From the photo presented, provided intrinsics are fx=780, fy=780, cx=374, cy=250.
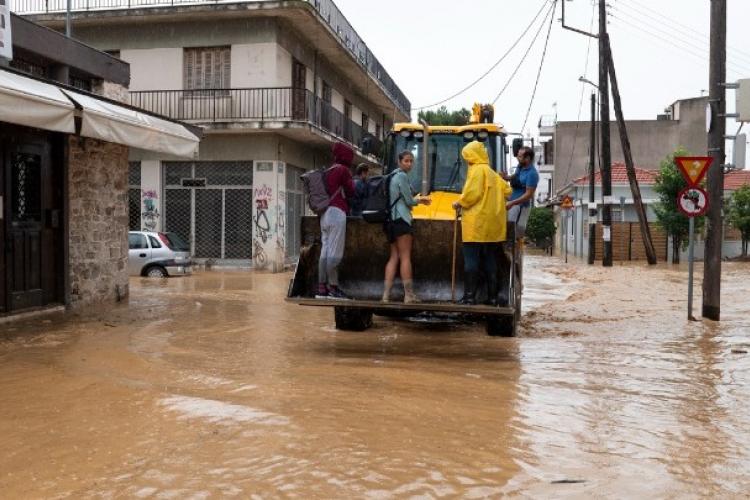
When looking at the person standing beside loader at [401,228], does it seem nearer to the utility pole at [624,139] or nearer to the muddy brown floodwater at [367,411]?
the muddy brown floodwater at [367,411]

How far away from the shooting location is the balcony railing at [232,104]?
76.1ft

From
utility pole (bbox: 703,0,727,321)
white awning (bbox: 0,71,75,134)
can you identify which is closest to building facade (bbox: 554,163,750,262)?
utility pole (bbox: 703,0,727,321)

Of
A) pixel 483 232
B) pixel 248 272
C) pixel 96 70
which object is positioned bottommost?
pixel 248 272

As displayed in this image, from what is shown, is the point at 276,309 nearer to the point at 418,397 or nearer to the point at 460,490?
the point at 418,397

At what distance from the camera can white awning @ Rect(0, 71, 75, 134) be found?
311 inches

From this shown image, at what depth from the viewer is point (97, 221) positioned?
40.6 feet

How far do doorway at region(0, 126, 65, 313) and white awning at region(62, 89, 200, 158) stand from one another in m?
1.29

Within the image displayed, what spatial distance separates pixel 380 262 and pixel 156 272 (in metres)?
11.8

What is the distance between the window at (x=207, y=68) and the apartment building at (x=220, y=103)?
31 mm

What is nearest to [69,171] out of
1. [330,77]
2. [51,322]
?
[51,322]

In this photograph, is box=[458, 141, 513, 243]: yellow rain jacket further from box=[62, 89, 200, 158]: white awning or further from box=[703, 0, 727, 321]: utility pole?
box=[703, 0, 727, 321]: utility pole

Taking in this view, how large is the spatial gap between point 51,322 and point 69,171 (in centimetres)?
242

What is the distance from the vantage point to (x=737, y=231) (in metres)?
35.7

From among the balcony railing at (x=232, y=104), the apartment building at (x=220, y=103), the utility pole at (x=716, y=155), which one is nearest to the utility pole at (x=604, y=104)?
the apartment building at (x=220, y=103)
